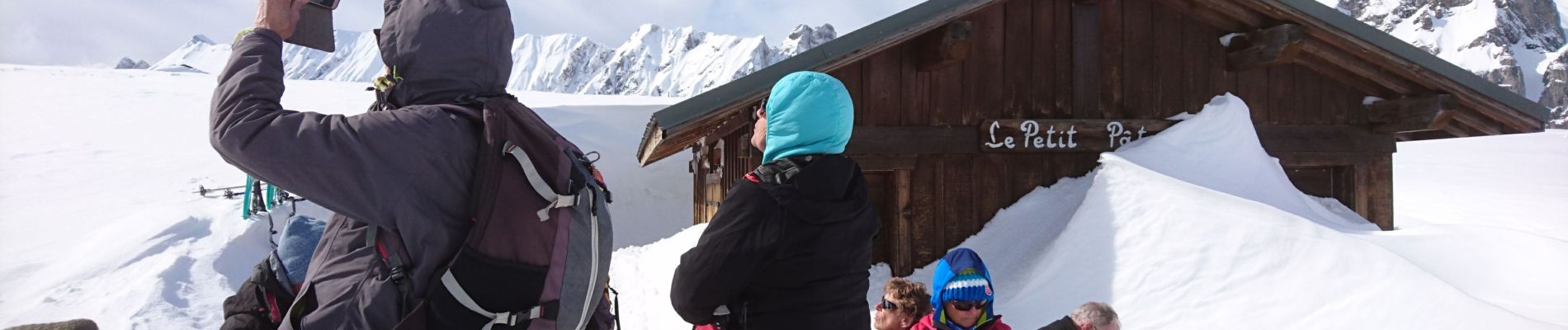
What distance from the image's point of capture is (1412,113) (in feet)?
23.9

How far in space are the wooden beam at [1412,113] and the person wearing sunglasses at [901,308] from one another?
20.5 ft

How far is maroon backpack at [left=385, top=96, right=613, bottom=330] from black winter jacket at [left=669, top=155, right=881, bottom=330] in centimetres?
43

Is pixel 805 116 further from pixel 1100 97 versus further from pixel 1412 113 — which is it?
pixel 1412 113

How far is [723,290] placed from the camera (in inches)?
83.8

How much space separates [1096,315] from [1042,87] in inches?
164

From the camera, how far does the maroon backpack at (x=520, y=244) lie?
1540 millimetres

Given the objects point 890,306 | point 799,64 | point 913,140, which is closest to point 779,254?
point 890,306

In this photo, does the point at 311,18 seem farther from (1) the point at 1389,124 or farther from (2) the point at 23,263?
(2) the point at 23,263

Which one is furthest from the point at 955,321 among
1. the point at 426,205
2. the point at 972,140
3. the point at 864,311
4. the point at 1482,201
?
the point at 1482,201

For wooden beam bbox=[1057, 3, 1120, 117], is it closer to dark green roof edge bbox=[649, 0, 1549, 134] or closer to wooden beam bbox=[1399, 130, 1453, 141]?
dark green roof edge bbox=[649, 0, 1549, 134]

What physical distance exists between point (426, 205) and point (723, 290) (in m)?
0.82

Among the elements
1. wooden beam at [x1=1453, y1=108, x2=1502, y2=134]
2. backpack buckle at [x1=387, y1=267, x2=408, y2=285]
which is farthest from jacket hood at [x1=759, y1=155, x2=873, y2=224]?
wooden beam at [x1=1453, y1=108, x2=1502, y2=134]

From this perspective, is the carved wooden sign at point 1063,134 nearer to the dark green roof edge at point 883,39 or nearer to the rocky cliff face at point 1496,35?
the dark green roof edge at point 883,39

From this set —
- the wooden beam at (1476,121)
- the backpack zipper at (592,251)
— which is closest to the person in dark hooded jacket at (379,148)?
the backpack zipper at (592,251)
